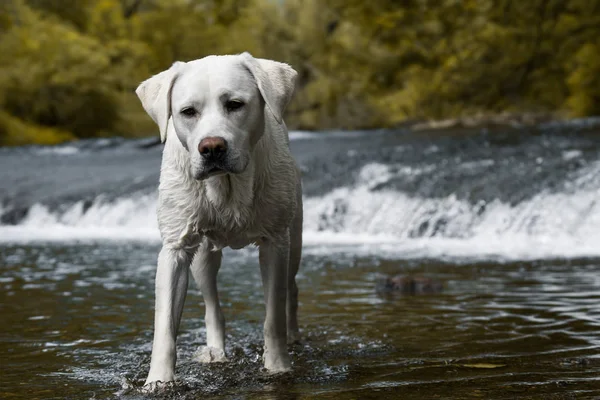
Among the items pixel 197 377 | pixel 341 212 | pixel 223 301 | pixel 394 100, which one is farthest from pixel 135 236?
pixel 394 100

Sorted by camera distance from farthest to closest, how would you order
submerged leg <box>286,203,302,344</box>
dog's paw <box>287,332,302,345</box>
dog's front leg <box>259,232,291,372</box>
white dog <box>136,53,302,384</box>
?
1. dog's paw <box>287,332,302,345</box>
2. submerged leg <box>286,203,302,344</box>
3. dog's front leg <box>259,232,291,372</box>
4. white dog <box>136,53,302,384</box>

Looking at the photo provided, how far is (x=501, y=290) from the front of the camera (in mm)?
8227

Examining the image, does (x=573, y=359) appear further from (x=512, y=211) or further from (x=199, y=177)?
(x=512, y=211)

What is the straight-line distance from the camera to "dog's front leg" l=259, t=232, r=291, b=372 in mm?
4984

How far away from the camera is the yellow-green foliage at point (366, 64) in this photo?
3694 cm

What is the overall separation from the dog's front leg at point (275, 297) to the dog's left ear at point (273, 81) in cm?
74

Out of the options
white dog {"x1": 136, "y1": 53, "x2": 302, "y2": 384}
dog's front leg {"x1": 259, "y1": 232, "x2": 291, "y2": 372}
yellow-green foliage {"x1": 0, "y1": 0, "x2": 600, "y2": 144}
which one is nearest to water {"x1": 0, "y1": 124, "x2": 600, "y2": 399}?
dog's front leg {"x1": 259, "y1": 232, "x2": 291, "y2": 372}

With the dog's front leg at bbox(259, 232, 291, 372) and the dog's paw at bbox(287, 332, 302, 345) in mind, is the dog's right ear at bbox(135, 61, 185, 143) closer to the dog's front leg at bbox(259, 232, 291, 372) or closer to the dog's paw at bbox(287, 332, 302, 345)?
the dog's front leg at bbox(259, 232, 291, 372)

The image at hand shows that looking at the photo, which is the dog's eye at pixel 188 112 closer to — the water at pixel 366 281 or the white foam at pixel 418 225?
the water at pixel 366 281

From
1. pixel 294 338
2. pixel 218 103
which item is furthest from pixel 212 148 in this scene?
pixel 294 338

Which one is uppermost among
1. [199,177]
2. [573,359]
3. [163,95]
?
[163,95]

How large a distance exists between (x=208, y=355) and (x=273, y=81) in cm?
174

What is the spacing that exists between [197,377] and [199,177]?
3.80 feet

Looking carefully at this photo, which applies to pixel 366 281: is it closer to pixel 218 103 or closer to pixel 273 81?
pixel 273 81
